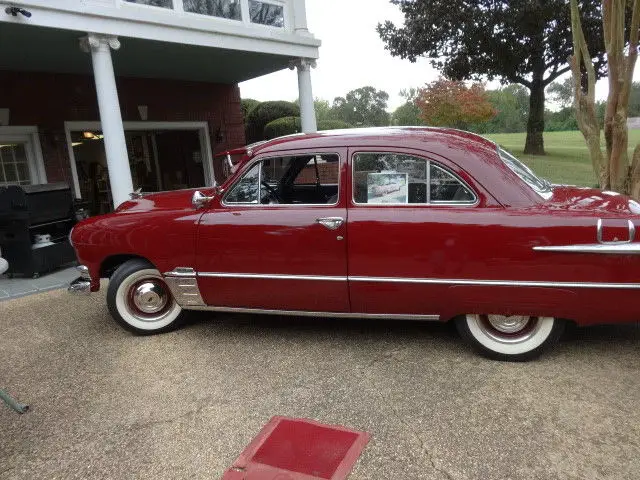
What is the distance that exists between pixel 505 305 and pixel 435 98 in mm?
21509

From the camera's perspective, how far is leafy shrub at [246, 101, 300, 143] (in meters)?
16.8

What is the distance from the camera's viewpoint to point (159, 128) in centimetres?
1097

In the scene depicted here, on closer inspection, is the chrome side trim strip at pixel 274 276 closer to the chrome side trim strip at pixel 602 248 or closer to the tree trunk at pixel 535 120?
the chrome side trim strip at pixel 602 248

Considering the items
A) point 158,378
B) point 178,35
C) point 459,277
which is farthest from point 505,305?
point 178,35

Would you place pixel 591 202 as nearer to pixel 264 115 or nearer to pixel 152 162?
pixel 152 162

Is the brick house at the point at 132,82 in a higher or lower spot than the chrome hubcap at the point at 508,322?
higher

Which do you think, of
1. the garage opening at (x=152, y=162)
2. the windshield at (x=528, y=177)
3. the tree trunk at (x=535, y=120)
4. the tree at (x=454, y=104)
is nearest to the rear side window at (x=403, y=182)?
the windshield at (x=528, y=177)

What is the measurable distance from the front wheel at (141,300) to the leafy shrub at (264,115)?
43.2 feet

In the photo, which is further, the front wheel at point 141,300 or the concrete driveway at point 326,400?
the front wheel at point 141,300

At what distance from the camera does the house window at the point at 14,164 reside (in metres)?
8.91

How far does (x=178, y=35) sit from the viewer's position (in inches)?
→ 283

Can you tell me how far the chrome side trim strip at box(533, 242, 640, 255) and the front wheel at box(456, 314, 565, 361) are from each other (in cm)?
55

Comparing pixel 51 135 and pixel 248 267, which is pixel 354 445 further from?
pixel 51 135

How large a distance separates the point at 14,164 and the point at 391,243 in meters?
8.93
